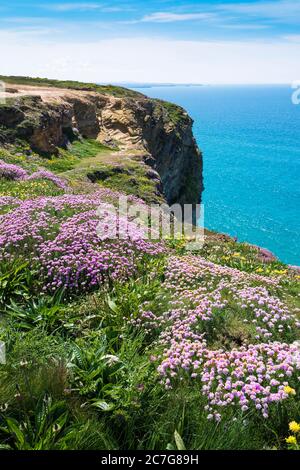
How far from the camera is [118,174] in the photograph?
2852 centimetres

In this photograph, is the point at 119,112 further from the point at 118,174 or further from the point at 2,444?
the point at 2,444

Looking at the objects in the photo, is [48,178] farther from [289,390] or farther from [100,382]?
[289,390]

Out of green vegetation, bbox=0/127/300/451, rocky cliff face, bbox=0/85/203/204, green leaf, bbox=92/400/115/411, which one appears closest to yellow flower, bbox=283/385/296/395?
green vegetation, bbox=0/127/300/451

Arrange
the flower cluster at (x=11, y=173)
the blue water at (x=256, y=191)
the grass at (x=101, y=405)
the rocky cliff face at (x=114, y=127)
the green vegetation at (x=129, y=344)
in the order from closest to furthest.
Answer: the grass at (x=101, y=405), the green vegetation at (x=129, y=344), the flower cluster at (x=11, y=173), the rocky cliff face at (x=114, y=127), the blue water at (x=256, y=191)

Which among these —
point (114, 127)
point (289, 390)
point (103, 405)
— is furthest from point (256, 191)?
point (103, 405)

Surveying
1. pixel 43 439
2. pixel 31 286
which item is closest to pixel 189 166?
pixel 31 286

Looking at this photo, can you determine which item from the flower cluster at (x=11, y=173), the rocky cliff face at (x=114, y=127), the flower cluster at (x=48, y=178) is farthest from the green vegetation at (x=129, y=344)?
the rocky cliff face at (x=114, y=127)

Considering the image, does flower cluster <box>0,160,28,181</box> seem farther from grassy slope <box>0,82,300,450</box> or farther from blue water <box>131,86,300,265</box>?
blue water <box>131,86,300,265</box>

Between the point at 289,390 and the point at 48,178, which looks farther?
the point at 48,178

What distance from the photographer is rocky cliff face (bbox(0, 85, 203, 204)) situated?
1278 inches

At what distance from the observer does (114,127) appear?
154 feet

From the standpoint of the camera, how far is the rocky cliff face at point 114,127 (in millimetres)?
32469

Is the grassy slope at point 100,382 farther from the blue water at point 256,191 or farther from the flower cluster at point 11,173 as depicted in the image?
the blue water at point 256,191
